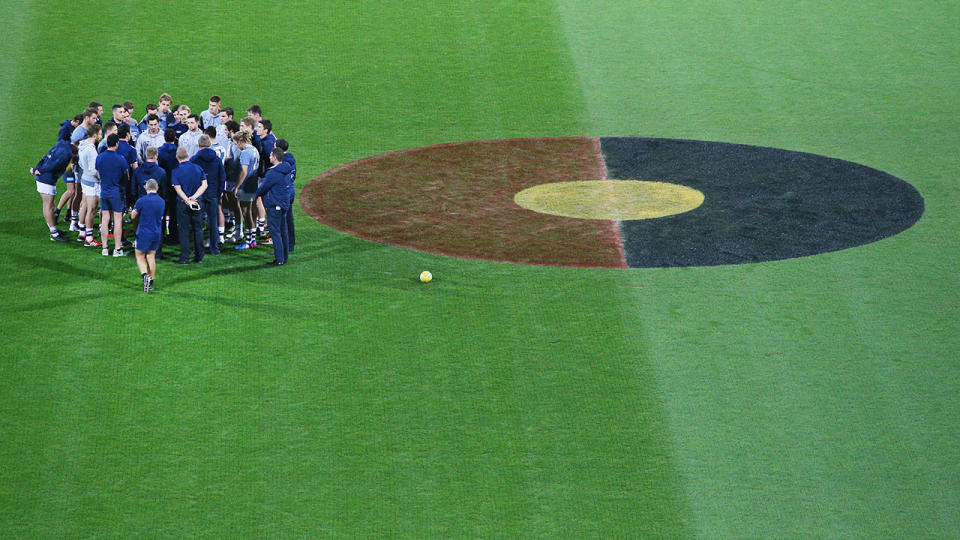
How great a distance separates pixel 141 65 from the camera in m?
28.9

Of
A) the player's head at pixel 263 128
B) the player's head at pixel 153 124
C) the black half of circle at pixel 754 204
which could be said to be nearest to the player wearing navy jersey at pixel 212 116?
the player's head at pixel 153 124

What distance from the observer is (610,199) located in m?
21.5

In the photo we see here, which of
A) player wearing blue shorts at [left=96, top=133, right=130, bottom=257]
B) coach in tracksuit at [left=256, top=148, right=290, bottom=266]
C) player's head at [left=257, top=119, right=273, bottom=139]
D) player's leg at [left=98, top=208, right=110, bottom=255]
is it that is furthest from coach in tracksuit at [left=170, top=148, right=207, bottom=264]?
player's head at [left=257, top=119, right=273, bottom=139]

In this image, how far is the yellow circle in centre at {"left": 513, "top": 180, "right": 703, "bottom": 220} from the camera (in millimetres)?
20781

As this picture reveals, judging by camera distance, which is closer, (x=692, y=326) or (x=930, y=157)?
(x=692, y=326)

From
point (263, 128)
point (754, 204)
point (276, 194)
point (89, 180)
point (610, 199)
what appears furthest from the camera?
point (610, 199)

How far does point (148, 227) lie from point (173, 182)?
1.25m

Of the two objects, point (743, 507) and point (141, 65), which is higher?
point (141, 65)

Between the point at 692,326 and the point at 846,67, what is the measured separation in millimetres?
14803

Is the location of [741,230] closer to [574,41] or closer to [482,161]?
[482,161]

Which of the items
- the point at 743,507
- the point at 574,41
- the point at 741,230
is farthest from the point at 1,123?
the point at 743,507

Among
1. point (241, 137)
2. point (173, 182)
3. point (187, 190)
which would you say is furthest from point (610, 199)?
point (173, 182)

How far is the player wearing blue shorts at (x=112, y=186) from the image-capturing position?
1797 cm

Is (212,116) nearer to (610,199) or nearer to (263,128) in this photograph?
(263,128)
